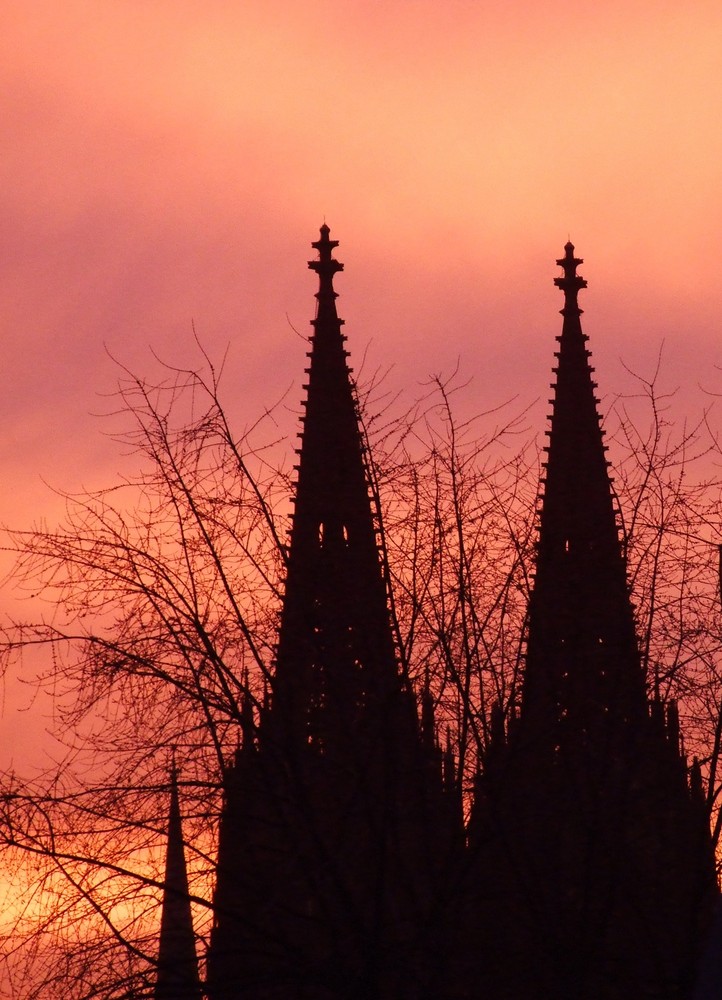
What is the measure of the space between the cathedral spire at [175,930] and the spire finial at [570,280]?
101ft

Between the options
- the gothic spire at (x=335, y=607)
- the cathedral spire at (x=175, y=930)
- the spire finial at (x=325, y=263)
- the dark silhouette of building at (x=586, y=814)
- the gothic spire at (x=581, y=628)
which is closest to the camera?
the cathedral spire at (x=175, y=930)

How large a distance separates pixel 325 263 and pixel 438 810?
80.4 ft

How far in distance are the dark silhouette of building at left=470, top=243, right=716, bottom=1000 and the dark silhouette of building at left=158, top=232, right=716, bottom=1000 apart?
25 millimetres

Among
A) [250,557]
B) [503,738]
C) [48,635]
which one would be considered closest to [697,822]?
[503,738]

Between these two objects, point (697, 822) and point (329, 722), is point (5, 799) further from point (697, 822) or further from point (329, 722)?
point (697, 822)

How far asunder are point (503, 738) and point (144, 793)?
3.25 m

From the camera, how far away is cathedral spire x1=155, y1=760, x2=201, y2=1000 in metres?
12.2

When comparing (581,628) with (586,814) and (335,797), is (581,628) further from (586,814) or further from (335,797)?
(335,797)

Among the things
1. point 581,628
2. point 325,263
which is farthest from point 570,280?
point 581,628

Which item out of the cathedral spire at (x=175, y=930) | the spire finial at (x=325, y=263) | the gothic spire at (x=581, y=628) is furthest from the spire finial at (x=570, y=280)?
the cathedral spire at (x=175, y=930)

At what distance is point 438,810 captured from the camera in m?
14.6

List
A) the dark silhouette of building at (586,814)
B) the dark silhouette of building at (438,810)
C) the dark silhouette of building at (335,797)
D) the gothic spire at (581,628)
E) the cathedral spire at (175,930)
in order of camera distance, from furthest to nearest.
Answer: the gothic spire at (581,628)
the dark silhouette of building at (586,814)
the dark silhouette of building at (438,810)
the dark silhouette of building at (335,797)
the cathedral spire at (175,930)

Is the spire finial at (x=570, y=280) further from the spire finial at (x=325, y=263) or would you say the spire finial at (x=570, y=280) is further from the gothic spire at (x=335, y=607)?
the gothic spire at (x=335, y=607)

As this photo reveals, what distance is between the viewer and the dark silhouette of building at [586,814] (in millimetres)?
13609
